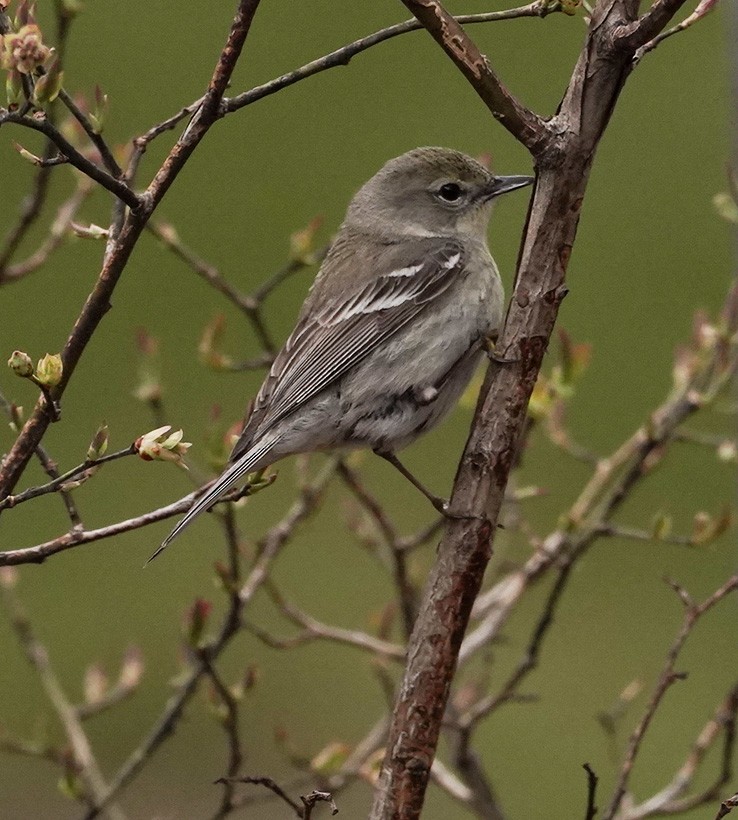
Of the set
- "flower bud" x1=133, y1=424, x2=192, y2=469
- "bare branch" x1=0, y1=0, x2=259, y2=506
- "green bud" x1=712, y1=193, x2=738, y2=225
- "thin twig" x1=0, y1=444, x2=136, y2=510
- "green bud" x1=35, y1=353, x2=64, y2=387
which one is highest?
"green bud" x1=712, y1=193, x2=738, y2=225

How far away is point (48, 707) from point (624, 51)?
18.0 ft

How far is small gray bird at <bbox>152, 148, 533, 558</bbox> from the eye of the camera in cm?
409

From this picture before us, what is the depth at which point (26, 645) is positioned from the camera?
13.1 ft

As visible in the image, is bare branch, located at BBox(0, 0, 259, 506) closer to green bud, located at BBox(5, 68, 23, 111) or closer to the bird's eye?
green bud, located at BBox(5, 68, 23, 111)

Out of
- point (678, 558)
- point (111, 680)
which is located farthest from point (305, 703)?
point (678, 558)

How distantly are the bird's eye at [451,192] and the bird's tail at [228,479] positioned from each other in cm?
121

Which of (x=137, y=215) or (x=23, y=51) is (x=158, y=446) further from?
(x=23, y=51)

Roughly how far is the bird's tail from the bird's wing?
0.14 meters

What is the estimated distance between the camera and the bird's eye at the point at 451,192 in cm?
471

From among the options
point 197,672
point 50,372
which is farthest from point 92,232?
point 197,672

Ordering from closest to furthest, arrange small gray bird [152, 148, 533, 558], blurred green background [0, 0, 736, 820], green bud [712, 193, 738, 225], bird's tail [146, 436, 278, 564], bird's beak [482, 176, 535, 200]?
bird's tail [146, 436, 278, 564]
green bud [712, 193, 738, 225]
small gray bird [152, 148, 533, 558]
bird's beak [482, 176, 535, 200]
blurred green background [0, 0, 736, 820]

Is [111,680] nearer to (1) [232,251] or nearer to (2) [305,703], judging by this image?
(2) [305,703]

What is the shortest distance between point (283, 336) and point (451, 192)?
4.77 meters

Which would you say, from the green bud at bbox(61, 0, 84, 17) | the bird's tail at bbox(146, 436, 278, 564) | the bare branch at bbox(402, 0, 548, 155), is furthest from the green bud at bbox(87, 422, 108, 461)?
the green bud at bbox(61, 0, 84, 17)
